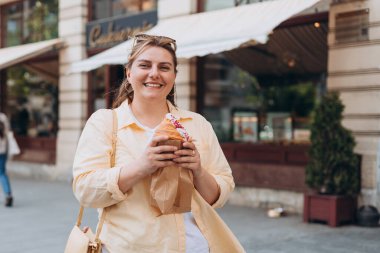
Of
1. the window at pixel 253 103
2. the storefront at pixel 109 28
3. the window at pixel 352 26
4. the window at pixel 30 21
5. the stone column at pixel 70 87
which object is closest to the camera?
the window at pixel 352 26

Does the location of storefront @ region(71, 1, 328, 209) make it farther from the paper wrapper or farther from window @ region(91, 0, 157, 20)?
the paper wrapper

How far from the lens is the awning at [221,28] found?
731 cm

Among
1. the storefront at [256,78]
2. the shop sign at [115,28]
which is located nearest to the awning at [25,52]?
the shop sign at [115,28]

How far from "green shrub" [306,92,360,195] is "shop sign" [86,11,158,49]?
16.8 ft

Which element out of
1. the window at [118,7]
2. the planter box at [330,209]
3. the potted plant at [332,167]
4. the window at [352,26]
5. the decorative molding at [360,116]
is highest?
the window at [118,7]

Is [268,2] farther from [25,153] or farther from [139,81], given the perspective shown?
[25,153]

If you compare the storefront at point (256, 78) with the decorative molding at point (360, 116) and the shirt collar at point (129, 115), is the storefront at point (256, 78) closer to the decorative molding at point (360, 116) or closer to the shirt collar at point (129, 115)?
the decorative molding at point (360, 116)

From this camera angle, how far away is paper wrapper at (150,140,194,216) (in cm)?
191

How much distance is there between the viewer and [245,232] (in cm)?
706

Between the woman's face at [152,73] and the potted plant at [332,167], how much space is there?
229 inches

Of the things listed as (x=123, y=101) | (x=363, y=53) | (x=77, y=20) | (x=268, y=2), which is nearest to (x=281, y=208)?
(x=363, y=53)

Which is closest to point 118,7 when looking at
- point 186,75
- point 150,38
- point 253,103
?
point 186,75

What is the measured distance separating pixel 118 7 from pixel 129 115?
10956 mm

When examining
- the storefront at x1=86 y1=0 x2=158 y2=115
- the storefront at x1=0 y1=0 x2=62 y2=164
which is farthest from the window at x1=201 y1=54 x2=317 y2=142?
the storefront at x1=0 y1=0 x2=62 y2=164
